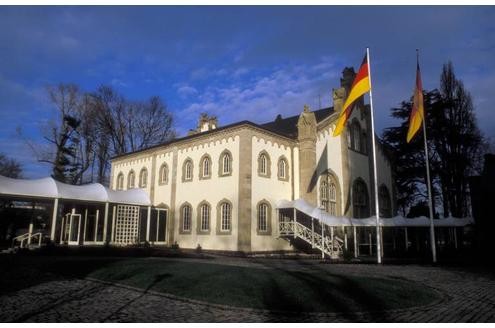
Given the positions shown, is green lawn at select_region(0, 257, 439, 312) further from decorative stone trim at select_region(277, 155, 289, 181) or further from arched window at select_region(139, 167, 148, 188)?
arched window at select_region(139, 167, 148, 188)

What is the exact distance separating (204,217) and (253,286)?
16.3 m

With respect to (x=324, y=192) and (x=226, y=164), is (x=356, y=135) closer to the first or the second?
(x=324, y=192)

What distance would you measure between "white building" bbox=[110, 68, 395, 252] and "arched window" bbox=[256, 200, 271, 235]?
62 millimetres

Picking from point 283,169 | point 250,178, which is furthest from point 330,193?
point 250,178

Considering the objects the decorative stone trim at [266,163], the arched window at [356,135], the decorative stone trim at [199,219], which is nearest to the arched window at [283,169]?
the decorative stone trim at [266,163]

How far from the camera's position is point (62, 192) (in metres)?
22.3

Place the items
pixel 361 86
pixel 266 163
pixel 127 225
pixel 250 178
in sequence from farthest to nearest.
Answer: pixel 127 225 → pixel 266 163 → pixel 250 178 → pixel 361 86

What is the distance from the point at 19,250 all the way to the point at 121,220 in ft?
27.3

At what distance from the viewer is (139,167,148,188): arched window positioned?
3157 cm

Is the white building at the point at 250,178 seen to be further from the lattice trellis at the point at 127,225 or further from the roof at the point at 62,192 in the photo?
the roof at the point at 62,192

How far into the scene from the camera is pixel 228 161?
964 inches

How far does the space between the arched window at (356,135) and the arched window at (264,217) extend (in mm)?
11222

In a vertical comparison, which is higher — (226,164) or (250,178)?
(226,164)

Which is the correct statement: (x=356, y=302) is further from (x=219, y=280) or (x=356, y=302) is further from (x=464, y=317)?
(x=219, y=280)
